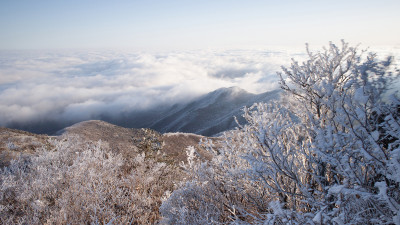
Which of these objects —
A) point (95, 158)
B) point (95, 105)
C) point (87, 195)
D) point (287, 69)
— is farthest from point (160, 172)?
point (95, 105)

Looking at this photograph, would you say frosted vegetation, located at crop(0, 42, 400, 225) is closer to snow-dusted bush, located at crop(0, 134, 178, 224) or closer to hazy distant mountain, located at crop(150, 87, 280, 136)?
snow-dusted bush, located at crop(0, 134, 178, 224)

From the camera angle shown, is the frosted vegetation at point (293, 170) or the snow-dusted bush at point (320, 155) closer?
the snow-dusted bush at point (320, 155)

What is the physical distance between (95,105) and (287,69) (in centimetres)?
17738

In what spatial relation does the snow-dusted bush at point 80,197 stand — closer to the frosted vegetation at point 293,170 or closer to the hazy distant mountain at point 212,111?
the frosted vegetation at point 293,170

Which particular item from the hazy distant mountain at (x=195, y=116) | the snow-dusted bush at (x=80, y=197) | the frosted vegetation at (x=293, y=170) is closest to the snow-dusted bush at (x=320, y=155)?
the frosted vegetation at (x=293, y=170)

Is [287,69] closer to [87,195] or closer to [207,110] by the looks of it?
[87,195]

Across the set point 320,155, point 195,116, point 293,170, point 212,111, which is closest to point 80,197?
point 293,170

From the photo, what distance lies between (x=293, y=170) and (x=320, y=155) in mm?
1370

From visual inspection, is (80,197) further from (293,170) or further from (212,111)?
(212,111)

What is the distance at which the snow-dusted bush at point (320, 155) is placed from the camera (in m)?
2.43

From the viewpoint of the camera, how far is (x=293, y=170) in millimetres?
4207

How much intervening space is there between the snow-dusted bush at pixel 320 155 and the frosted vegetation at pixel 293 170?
0.02 metres

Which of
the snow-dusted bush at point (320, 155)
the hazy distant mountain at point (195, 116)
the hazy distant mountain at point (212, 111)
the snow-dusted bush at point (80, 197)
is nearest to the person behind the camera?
the snow-dusted bush at point (320, 155)

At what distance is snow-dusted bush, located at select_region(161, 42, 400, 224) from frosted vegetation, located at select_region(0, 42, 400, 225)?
0.07ft
